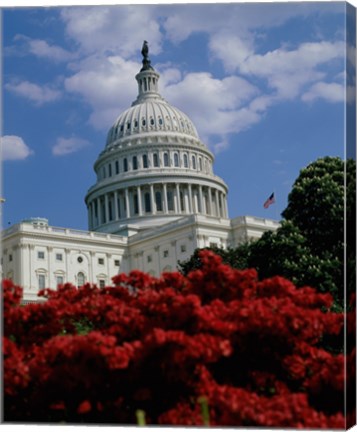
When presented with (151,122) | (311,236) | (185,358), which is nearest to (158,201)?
(151,122)

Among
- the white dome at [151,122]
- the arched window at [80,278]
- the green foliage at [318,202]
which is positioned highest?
the white dome at [151,122]

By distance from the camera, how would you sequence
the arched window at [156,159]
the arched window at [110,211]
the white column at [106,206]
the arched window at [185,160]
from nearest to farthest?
1. the white column at [106,206]
2. the arched window at [110,211]
3. the arched window at [185,160]
4. the arched window at [156,159]

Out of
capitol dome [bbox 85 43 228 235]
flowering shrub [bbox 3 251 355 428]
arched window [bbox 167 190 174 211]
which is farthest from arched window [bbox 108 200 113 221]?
flowering shrub [bbox 3 251 355 428]

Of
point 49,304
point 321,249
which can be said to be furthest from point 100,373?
point 321,249

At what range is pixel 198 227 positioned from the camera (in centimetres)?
6366

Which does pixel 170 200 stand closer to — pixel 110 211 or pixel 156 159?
pixel 156 159

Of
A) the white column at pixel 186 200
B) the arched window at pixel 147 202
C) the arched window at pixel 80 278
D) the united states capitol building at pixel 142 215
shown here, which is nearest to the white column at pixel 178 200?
the united states capitol building at pixel 142 215

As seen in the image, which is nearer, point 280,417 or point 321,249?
point 280,417

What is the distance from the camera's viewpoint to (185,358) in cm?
986

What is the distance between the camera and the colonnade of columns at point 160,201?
79125 mm

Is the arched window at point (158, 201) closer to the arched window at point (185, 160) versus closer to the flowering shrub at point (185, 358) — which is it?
the arched window at point (185, 160)

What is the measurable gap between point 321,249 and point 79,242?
4570cm

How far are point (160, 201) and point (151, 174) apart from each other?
3033mm

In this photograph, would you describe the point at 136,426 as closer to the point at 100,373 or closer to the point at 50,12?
the point at 100,373
